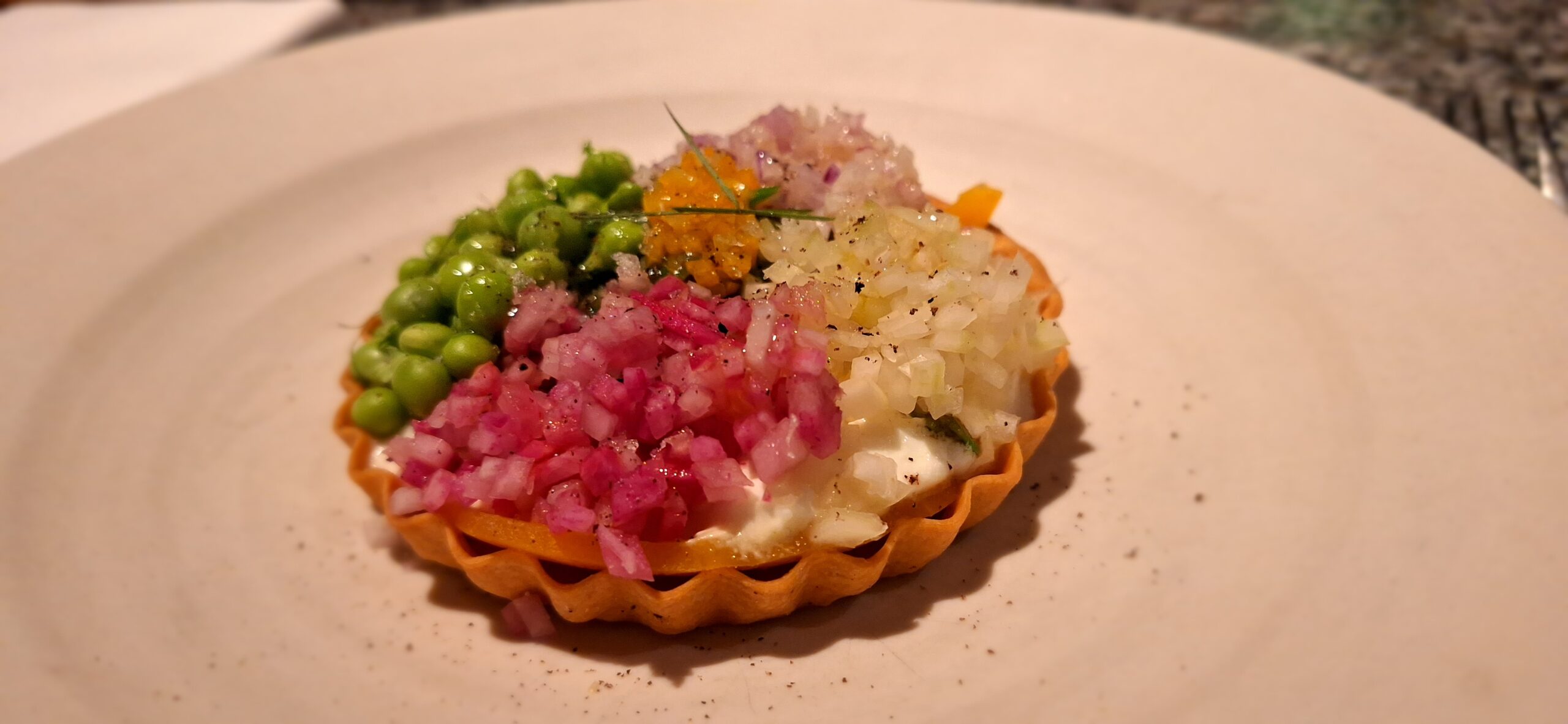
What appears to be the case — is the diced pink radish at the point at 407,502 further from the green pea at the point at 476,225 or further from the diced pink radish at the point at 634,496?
the green pea at the point at 476,225

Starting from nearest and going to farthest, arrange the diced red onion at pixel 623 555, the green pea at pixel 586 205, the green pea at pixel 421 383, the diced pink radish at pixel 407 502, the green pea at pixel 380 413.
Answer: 1. the diced red onion at pixel 623 555
2. the diced pink radish at pixel 407 502
3. the green pea at pixel 421 383
4. the green pea at pixel 380 413
5. the green pea at pixel 586 205

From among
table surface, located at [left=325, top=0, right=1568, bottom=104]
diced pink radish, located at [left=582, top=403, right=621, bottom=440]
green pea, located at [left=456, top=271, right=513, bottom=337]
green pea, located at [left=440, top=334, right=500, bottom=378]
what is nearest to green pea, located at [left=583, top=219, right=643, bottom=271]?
green pea, located at [left=456, top=271, right=513, bottom=337]

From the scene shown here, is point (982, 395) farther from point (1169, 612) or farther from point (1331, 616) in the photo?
point (1331, 616)

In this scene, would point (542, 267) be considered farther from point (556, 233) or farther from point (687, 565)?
point (687, 565)

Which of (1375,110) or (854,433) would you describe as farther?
(1375,110)

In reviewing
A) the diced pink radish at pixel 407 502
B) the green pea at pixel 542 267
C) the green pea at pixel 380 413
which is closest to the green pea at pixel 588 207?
the green pea at pixel 542 267

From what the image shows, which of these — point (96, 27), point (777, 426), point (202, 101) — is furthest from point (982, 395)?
point (96, 27)
